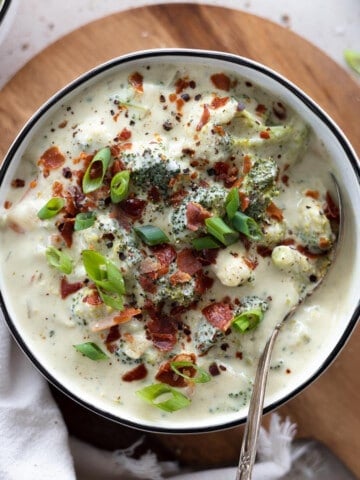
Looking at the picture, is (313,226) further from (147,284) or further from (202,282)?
(147,284)

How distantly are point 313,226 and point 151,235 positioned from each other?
556 mm

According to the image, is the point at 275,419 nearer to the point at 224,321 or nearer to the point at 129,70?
the point at 224,321

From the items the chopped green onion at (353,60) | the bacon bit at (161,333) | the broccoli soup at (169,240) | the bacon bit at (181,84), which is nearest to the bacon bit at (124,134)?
the broccoli soup at (169,240)

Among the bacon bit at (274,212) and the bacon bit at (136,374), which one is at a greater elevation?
the bacon bit at (274,212)

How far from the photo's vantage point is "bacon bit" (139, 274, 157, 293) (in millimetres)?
2545

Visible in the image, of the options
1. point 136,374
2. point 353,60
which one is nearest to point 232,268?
point 136,374

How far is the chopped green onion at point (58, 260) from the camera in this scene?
253 centimetres

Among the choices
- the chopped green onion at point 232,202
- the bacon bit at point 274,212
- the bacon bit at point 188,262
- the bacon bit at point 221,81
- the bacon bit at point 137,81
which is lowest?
the bacon bit at point 188,262

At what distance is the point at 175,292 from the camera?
8.29 feet

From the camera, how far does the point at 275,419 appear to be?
2.81 meters

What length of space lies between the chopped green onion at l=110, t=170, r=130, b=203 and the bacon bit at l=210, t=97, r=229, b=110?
373mm

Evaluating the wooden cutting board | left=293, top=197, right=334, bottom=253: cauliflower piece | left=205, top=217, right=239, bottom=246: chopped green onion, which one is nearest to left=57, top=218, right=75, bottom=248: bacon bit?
the wooden cutting board

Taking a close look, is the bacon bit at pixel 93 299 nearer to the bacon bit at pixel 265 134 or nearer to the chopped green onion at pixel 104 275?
the chopped green onion at pixel 104 275

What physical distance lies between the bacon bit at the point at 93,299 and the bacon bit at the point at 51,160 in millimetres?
440
